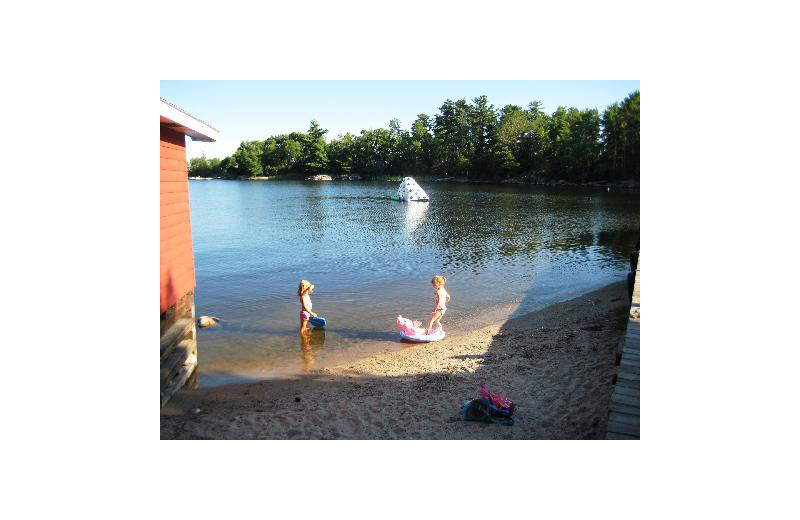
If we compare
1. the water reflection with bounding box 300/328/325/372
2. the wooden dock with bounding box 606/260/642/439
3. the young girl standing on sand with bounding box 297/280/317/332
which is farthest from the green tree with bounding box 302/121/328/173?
the wooden dock with bounding box 606/260/642/439

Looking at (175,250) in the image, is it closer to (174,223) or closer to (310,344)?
(174,223)

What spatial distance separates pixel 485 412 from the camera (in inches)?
211

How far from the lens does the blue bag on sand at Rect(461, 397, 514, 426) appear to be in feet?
17.4

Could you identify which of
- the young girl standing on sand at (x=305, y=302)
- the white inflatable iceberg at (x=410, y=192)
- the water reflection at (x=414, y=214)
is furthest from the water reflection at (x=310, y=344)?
the white inflatable iceberg at (x=410, y=192)

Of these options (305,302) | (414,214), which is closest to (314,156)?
(414,214)

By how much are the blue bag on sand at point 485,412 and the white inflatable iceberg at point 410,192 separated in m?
27.8

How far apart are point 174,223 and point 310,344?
3.39 m

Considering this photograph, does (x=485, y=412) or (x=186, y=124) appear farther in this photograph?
(x=186, y=124)

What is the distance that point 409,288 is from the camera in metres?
12.5

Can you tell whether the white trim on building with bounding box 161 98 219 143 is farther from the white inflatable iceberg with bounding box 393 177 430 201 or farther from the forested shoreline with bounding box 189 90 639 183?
the white inflatable iceberg with bounding box 393 177 430 201

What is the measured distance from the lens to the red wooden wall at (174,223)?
5691 millimetres

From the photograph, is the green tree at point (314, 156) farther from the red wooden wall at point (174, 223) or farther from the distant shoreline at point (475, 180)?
the red wooden wall at point (174, 223)
